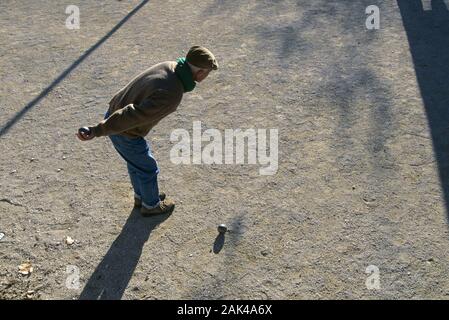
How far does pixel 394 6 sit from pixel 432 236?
4.41 meters

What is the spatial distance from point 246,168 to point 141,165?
3.82 ft

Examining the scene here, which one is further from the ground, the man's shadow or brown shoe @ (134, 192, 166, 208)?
brown shoe @ (134, 192, 166, 208)

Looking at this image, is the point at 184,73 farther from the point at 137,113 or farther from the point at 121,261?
the point at 121,261

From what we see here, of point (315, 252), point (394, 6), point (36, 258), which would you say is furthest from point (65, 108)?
point (394, 6)

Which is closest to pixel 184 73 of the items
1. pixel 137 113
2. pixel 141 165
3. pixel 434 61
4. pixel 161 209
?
pixel 137 113

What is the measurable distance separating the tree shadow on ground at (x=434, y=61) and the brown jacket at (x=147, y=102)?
8.08ft

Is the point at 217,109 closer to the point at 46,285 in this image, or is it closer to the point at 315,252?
the point at 315,252

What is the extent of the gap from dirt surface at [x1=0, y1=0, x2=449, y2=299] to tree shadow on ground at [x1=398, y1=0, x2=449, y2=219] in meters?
0.03

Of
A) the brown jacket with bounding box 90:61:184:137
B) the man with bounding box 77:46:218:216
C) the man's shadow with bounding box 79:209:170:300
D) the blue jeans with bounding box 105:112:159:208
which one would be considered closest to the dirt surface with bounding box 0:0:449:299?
the man's shadow with bounding box 79:209:170:300

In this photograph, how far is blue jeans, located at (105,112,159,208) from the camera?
3.88 metres

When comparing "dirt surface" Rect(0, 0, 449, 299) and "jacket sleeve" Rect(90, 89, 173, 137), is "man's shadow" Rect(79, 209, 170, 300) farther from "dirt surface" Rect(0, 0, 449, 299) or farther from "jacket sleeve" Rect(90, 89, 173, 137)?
"jacket sleeve" Rect(90, 89, 173, 137)

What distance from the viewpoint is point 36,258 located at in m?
3.97

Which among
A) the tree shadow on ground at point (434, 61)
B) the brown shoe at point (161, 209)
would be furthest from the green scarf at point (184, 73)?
the tree shadow on ground at point (434, 61)

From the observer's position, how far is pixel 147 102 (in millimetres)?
3514
